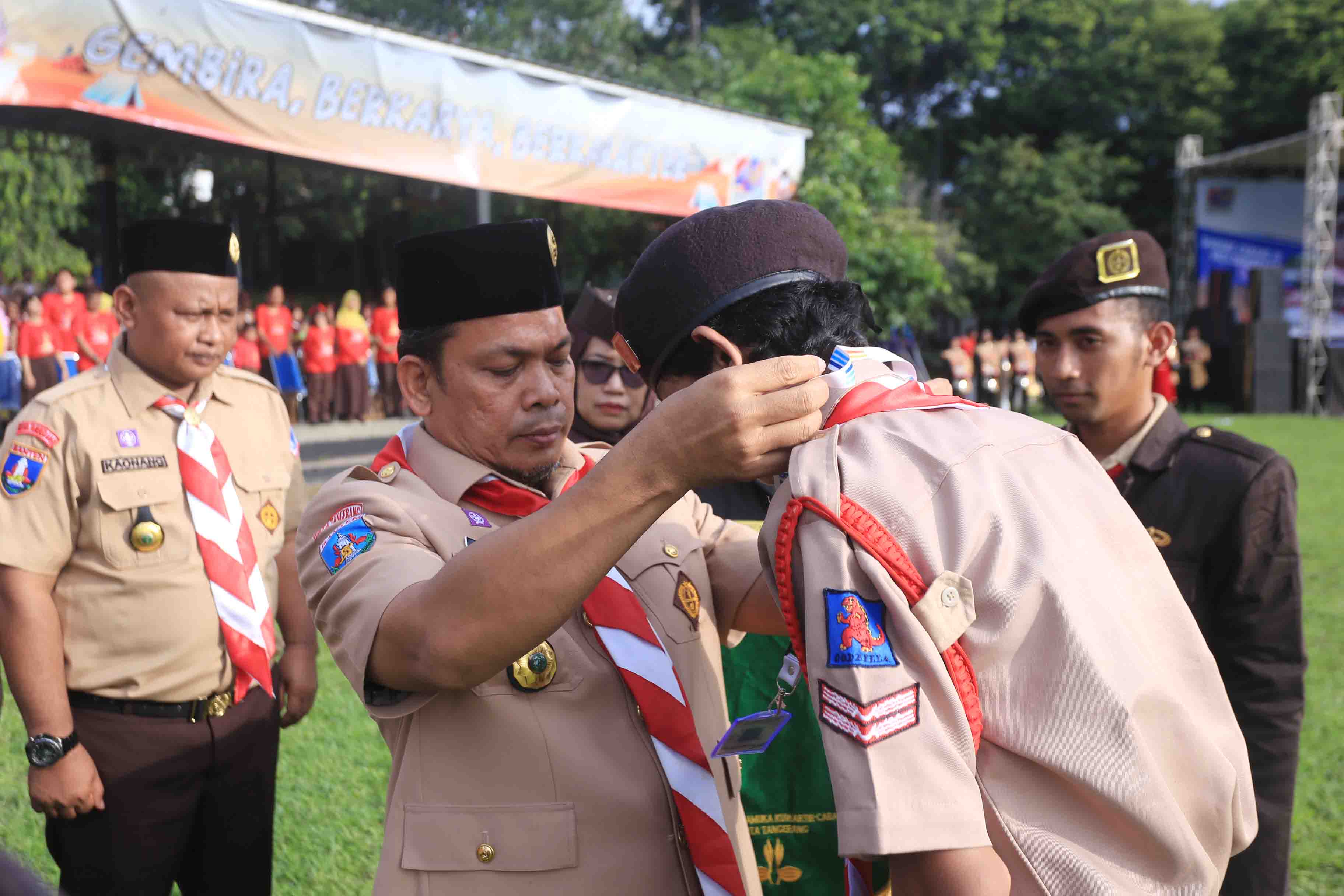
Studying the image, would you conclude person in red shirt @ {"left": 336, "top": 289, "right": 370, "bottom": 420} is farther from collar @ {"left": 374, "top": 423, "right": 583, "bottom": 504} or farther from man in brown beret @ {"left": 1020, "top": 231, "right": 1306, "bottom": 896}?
collar @ {"left": 374, "top": 423, "right": 583, "bottom": 504}

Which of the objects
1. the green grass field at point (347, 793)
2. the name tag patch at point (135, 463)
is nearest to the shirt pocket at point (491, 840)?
the name tag patch at point (135, 463)

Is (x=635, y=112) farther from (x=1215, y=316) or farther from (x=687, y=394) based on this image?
(x=1215, y=316)

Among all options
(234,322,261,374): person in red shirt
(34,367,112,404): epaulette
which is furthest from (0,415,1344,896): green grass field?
(234,322,261,374): person in red shirt

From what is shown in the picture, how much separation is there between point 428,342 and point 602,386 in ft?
6.99

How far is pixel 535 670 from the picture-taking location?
1802 mm

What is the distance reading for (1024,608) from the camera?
1.25m

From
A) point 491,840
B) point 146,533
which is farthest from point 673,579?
point 146,533

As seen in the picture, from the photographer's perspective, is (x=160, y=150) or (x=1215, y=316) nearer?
(x=160, y=150)

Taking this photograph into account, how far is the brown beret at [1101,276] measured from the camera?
292 centimetres

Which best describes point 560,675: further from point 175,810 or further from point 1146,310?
point 1146,310

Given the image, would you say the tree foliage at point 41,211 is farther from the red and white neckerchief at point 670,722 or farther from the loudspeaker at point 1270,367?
the loudspeaker at point 1270,367

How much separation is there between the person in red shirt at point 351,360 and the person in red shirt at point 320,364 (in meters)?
0.12

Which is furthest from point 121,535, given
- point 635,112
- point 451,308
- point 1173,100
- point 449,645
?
point 1173,100

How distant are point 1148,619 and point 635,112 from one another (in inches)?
406
